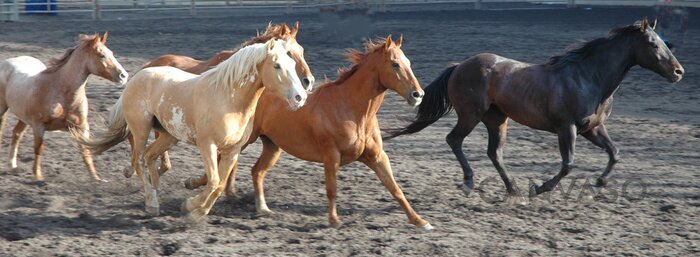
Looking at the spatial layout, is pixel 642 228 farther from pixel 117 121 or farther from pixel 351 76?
pixel 117 121

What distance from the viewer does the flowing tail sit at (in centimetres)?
746

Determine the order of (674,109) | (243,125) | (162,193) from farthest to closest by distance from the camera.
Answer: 1. (674,109)
2. (162,193)
3. (243,125)

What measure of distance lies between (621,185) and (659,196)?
40cm

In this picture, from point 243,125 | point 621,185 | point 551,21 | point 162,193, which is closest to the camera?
point 243,125

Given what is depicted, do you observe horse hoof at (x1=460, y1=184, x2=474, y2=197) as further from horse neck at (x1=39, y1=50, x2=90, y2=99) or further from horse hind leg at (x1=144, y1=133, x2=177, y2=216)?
horse neck at (x1=39, y1=50, x2=90, y2=99)

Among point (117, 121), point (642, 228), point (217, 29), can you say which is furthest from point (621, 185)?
point (217, 29)

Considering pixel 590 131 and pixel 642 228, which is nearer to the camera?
pixel 642 228

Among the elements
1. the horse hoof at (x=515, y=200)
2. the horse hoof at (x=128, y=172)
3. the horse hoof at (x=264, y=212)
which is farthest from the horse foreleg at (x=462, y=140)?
the horse hoof at (x=128, y=172)

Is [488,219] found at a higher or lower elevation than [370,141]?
lower

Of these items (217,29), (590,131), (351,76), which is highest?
(351,76)

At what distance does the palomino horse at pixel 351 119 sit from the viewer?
21.7ft

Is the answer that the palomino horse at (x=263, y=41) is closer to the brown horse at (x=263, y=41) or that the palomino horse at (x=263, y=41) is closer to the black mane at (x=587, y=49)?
the brown horse at (x=263, y=41)

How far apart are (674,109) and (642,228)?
18.0ft

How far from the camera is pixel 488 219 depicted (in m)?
7.05
